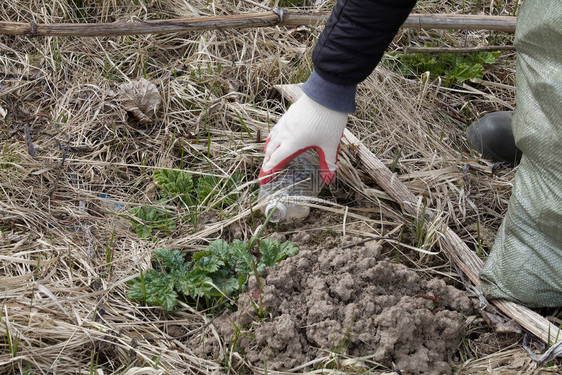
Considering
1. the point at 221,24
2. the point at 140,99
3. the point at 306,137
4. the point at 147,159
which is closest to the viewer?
the point at 306,137

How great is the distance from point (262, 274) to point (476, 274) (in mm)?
664

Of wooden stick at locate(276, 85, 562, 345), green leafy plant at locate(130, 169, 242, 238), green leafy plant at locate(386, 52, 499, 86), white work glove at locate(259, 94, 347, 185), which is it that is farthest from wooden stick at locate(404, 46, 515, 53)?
green leafy plant at locate(130, 169, 242, 238)

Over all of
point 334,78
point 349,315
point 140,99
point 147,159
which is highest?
point 334,78

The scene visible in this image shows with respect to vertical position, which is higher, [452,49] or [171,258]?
[452,49]

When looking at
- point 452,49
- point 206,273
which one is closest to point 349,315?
point 206,273

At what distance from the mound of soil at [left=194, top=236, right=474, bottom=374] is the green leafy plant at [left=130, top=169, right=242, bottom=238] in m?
0.43

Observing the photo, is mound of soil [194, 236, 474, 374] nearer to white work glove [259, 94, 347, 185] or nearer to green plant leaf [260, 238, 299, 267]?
green plant leaf [260, 238, 299, 267]

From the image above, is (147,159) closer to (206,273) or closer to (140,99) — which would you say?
(140,99)

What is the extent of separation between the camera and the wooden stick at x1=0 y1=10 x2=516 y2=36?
2.39m

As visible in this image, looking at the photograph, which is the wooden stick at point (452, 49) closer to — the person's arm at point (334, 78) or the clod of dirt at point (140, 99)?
the person's arm at point (334, 78)

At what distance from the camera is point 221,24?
8.41 feet

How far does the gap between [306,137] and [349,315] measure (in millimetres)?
669

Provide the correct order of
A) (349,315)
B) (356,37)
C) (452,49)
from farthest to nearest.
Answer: (452,49) < (356,37) < (349,315)

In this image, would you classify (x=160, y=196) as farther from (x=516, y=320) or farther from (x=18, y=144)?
(x=516, y=320)
